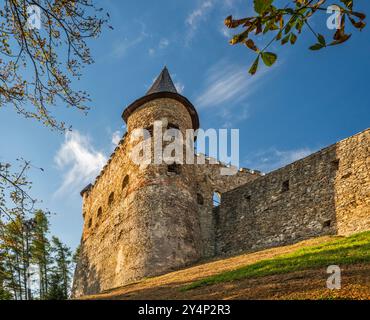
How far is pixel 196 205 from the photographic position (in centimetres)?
2116

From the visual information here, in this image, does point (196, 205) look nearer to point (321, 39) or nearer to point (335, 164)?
point (335, 164)

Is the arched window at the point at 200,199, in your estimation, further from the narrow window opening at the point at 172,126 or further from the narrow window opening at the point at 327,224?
the narrow window opening at the point at 327,224

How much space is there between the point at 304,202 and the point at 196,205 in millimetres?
5720

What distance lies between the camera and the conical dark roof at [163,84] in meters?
22.8

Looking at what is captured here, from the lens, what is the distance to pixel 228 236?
2091 centimetres

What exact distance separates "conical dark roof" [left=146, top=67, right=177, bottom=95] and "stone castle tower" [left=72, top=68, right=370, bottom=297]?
96 mm

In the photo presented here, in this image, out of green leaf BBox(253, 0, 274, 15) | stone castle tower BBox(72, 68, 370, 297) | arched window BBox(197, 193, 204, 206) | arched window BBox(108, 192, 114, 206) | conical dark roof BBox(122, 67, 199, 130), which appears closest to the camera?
green leaf BBox(253, 0, 274, 15)

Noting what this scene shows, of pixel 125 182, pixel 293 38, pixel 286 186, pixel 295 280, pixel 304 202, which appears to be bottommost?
pixel 295 280

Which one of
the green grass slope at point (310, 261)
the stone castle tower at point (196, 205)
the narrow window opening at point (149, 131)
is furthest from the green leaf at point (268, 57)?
the narrow window opening at point (149, 131)

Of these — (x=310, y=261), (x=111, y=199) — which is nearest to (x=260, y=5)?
(x=310, y=261)

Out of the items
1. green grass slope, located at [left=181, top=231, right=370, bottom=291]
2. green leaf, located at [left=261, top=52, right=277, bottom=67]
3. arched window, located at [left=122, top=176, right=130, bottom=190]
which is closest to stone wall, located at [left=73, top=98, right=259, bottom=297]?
arched window, located at [left=122, top=176, right=130, bottom=190]

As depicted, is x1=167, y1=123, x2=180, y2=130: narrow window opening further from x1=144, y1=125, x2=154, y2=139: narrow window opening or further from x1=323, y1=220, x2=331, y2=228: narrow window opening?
x1=323, y1=220, x2=331, y2=228: narrow window opening

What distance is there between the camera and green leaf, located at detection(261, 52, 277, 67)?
3379mm
